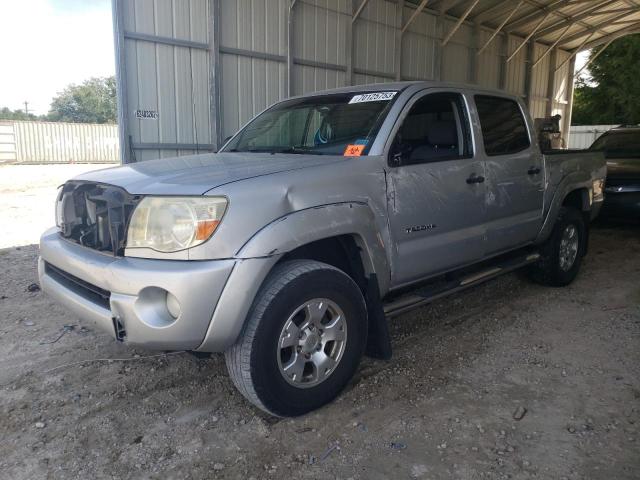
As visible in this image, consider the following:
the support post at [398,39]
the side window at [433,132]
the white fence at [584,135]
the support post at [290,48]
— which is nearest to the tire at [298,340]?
the side window at [433,132]

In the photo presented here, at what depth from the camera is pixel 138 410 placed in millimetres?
2945

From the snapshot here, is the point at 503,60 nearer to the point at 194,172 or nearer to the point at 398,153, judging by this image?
the point at 398,153

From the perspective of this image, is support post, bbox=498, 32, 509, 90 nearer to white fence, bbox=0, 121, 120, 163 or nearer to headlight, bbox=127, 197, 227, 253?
headlight, bbox=127, 197, 227, 253

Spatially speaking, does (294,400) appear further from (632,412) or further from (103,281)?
(632,412)

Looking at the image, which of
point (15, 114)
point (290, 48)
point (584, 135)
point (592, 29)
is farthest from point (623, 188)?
point (15, 114)

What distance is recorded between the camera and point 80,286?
284 centimetres

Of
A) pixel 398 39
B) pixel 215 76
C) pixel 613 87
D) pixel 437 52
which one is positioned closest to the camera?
pixel 215 76

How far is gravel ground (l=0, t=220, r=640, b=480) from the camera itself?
2469mm

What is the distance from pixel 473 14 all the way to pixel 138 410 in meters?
14.3

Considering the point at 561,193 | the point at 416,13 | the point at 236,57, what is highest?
the point at 416,13

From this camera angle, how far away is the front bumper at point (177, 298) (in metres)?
2.36

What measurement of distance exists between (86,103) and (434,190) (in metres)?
70.5

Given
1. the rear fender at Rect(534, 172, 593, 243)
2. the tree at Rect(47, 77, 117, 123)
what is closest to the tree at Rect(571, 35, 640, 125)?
the rear fender at Rect(534, 172, 593, 243)

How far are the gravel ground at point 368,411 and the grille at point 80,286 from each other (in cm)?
71
